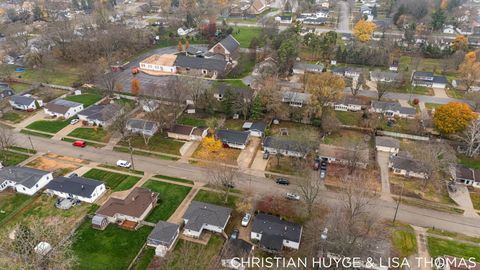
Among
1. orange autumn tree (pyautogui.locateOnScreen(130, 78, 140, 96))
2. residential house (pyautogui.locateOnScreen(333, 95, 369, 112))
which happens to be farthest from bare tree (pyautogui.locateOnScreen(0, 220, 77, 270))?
residential house (pyautogui.locateOnScreen(333, 95, 369, 112))

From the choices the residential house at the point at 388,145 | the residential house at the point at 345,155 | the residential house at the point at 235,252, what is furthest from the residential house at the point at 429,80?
the residential house at the point at 235,252

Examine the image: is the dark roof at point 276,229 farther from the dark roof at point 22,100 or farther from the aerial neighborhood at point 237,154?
the dark roof at point 22,100

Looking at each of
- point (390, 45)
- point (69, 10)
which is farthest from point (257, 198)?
point (69, 10)

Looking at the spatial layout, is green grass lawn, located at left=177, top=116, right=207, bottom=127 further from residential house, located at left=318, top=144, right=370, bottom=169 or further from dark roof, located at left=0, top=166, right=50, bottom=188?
dark roof, located at left=0, top=166, right=50, bottom=188

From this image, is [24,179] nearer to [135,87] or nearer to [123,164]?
[123,164]

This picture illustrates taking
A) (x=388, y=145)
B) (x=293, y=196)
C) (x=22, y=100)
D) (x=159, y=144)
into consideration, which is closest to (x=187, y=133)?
(x=159, y=144)

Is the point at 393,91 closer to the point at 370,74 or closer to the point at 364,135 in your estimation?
the point at 370,74

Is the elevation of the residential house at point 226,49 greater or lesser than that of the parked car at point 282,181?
greater
